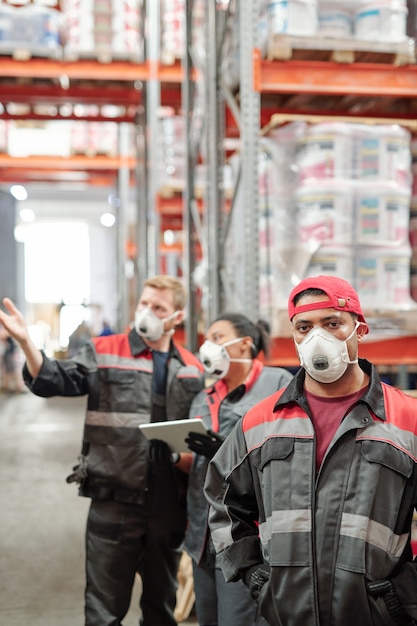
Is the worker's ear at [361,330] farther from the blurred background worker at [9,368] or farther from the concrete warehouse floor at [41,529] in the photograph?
the blurred background worker at [9,368]

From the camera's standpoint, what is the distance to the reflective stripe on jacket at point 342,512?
2.13 metres

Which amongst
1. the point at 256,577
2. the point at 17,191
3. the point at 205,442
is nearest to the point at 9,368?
the point at 17,191

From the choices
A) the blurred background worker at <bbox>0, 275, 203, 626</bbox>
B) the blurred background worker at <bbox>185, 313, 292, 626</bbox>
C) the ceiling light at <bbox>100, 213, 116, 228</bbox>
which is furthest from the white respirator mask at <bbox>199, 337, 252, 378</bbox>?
the ceiling light at <bbox>100, 213, 116, 228</bbox>

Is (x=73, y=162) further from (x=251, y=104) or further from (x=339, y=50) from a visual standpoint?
(x=251, y=104)

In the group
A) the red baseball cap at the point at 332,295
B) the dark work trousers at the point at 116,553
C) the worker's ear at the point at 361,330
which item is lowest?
the dark work trousers at the point at 116,553

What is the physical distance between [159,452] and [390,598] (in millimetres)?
1857

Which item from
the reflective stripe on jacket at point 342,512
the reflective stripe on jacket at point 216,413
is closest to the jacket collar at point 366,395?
the reflective stripe on jacket at point 342,512

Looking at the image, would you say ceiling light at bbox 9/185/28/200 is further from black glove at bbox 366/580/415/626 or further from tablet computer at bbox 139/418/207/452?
black glove at bbox 366/580/415/626

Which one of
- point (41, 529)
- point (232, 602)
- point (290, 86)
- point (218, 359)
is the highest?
point (290, 86)

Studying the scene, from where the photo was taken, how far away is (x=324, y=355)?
225cm

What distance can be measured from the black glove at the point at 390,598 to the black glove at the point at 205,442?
127 cm

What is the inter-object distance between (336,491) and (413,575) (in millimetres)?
314

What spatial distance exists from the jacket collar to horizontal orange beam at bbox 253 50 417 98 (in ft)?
8.12

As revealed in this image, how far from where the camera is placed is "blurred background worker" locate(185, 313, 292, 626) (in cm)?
334
